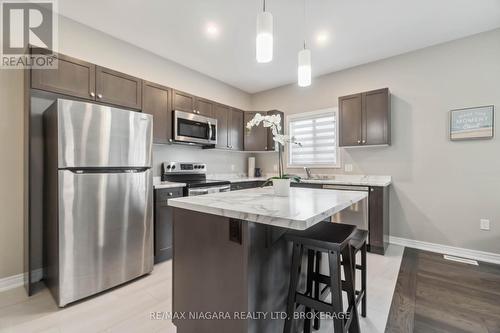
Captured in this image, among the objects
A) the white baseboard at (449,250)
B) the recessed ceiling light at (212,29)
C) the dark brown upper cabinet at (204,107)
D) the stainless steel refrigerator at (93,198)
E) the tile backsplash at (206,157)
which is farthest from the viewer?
the dark brown upper cabinet at (204,107)

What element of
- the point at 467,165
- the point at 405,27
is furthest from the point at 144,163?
the point at 467,165

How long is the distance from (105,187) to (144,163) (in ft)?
1.45

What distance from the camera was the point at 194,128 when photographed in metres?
3.50

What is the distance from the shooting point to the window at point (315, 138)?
13.3 ft

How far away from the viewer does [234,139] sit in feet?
14.2

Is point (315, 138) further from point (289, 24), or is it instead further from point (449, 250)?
point (449, 250)

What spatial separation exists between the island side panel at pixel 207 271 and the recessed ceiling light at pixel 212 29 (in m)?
2.26

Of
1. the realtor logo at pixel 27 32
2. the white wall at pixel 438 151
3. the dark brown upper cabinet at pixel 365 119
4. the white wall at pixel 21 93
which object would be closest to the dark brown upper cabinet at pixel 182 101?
the white wall at pixel 21 93

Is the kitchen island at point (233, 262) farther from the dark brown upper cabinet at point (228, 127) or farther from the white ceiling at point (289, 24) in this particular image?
the dark brown upper cabinet at point (228, 127)

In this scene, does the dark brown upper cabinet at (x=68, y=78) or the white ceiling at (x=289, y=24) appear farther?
the white ceiling at (x=289, y=24)

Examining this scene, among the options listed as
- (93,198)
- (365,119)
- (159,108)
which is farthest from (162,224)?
(365,119)

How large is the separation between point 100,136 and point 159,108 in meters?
1.12

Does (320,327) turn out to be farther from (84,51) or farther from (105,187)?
(84,51)

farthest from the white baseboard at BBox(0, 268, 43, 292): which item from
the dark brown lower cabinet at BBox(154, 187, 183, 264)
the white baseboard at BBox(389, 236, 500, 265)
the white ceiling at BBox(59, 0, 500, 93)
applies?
the white baseboard at BBox(389, 236, 500, 265)
